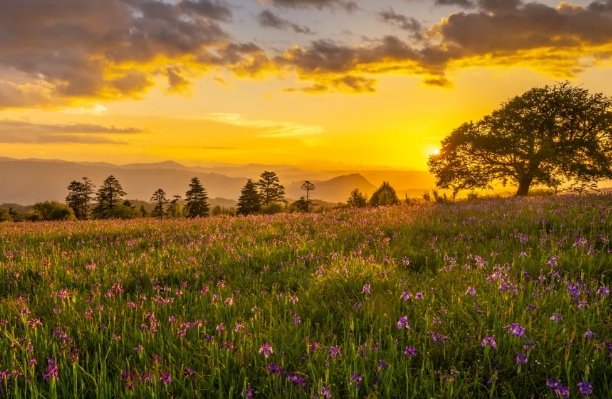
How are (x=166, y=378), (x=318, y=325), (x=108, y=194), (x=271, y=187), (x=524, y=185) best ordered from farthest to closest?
(x=271, y=187), (x=108, y=194), (x=524, y=185), (x=318, y=325), (x=166, y=378)

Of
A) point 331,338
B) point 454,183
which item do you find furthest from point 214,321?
point 454,183

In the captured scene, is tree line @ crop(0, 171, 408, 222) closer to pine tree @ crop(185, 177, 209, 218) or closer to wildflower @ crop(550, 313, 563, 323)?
pine tree @ crop(185, 177, 209, 218)

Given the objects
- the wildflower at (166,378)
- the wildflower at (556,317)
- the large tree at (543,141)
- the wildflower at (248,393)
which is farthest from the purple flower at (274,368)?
the large tree at (543,141)

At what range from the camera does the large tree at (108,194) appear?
76750 millimetres

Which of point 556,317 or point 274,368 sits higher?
point 556,317

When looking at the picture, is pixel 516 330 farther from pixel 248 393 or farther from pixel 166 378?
pixel 166 378

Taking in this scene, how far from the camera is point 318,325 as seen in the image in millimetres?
3514

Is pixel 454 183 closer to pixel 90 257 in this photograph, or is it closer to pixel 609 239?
pixel 609 239

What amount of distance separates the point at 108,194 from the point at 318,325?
285ft

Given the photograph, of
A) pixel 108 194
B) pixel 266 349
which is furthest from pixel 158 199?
pixel 266 349

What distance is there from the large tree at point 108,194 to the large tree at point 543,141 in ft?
226

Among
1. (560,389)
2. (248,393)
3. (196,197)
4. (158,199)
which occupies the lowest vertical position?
(248,393)

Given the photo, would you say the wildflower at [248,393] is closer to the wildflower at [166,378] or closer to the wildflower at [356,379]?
the wildflower at [166,378]

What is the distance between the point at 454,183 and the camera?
3188 centimetres
